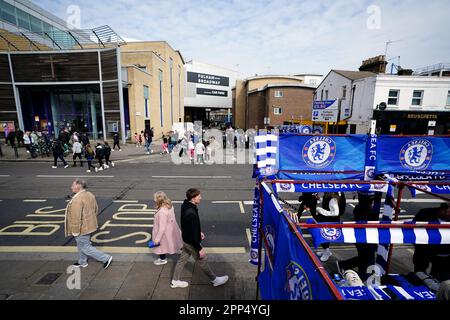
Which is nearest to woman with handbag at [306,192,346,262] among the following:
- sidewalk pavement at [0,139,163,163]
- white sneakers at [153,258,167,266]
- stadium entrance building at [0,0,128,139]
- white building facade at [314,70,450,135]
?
white sneakers at [153,258,167,266]

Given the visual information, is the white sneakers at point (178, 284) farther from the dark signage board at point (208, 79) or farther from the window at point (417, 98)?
the dark signage board at point (208, 79)

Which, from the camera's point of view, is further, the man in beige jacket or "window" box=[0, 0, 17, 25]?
"window" box=[0, 0, 17, 25]

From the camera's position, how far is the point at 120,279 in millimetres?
4371

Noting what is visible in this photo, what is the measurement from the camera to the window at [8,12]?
28634 mm

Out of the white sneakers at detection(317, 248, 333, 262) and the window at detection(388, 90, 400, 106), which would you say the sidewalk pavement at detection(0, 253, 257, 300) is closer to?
the white sneakers at detection(317, 248, 333, 262)

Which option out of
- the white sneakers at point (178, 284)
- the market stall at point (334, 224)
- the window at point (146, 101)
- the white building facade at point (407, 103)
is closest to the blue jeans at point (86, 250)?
the white sneakers at point (178, 284)

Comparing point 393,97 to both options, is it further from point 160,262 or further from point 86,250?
point 86,250

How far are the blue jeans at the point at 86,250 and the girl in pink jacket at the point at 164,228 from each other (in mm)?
1067

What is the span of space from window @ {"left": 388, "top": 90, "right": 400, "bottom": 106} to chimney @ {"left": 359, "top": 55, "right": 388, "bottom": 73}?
436 centimetres

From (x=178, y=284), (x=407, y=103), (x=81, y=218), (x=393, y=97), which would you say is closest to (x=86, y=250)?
(x=81, y=218)

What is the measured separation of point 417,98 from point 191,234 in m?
25.5

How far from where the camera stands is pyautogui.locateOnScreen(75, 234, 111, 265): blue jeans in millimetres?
4496
